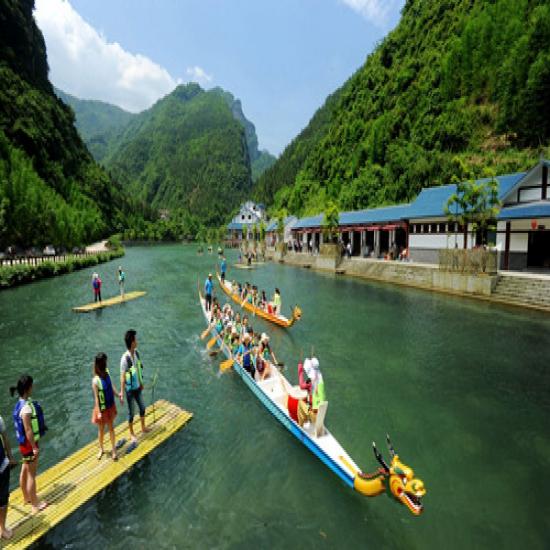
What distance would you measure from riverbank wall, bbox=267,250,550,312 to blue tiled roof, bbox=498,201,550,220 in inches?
180

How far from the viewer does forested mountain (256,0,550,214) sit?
54.1m

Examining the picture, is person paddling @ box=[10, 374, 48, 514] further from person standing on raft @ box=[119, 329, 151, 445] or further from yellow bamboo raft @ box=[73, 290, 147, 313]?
yellow bamboo raft @ box=[73, 290, 147, 313]

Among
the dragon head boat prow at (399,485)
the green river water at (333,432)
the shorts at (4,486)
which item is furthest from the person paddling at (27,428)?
the dragon head boat prow at (399,485)

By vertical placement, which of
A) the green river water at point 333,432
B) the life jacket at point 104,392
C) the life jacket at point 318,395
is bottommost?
the green river water at point 333,432

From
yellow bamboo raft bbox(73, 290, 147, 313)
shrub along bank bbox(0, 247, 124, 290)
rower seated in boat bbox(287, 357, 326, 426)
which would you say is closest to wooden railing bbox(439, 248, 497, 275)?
rower seated in boat bbox(287, 357, 326, 426)

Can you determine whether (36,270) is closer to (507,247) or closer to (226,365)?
(226,365)

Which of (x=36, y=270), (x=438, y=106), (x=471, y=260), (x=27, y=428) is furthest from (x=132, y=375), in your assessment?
(x=438, y=106)

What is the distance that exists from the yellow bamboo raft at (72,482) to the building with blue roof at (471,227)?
29388 millimetres

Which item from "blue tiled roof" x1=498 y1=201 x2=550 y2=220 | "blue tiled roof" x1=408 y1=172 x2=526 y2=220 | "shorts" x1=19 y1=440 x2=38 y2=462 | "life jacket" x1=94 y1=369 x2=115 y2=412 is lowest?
"shorts" x1=19 y1=440 x2=38 y2=462

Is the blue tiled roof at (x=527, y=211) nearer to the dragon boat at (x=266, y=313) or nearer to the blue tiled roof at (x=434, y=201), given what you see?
the blue tiled roof at (x=434, y=201)

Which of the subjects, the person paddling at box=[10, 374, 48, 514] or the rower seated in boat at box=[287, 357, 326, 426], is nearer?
the person paddling at box=[10, 374, 48, 514]

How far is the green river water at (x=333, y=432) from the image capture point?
742 centimetres

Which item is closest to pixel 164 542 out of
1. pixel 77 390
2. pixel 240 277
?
pixel 77 390

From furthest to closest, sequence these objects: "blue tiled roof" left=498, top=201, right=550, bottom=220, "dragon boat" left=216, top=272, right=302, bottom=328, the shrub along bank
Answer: the shrub along bank → "blue tiled roof" left=498, top=201, right=550, bottom=220 → "dragon boat" left=216, top=272, right=302, bottom=328
